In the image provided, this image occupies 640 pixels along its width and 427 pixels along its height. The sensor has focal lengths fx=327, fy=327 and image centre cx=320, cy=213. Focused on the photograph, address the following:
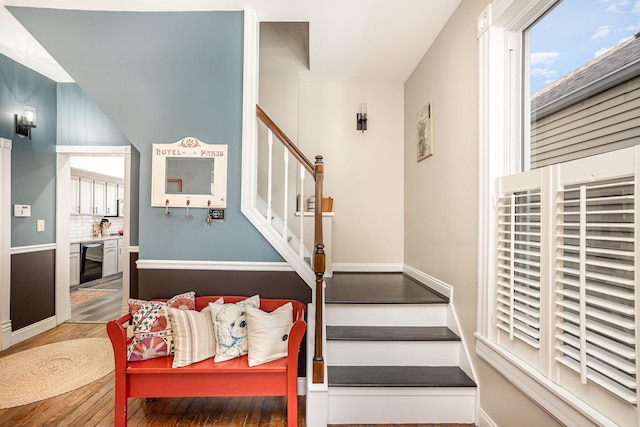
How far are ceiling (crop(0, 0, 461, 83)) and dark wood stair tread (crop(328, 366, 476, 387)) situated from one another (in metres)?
2.49

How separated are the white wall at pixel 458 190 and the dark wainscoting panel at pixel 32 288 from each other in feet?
13.1

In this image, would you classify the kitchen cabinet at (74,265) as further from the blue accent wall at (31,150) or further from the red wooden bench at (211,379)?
the red wooden bench at (211,379)

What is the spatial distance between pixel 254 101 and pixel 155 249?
132 cm

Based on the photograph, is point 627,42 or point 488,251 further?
point 488,251

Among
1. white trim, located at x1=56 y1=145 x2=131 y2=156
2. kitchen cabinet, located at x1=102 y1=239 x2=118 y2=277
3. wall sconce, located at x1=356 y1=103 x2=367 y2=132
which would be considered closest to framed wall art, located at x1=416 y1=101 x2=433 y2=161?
wall sconce, located at x1=356 y1=103 x2=367 y2=132

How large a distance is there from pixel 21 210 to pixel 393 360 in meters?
3.84

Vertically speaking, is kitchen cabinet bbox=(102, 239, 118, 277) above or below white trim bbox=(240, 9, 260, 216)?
below

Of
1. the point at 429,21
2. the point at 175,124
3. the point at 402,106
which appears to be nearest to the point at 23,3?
the point at 175,124

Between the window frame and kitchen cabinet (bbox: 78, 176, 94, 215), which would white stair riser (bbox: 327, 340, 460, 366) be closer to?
the window frame

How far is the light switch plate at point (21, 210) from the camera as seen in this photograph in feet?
10.7

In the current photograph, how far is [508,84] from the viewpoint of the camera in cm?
183

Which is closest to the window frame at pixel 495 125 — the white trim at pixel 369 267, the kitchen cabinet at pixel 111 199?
the white trim at pixel 369 267

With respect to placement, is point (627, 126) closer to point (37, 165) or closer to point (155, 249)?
point (155, 249)

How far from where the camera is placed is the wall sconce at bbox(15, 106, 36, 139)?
326cm
